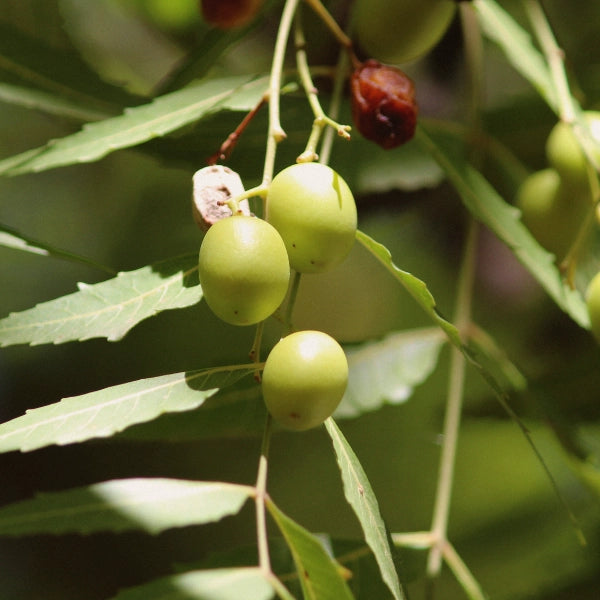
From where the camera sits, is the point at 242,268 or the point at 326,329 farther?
the point at 326,329

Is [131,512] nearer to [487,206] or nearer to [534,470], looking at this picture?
[487,206]

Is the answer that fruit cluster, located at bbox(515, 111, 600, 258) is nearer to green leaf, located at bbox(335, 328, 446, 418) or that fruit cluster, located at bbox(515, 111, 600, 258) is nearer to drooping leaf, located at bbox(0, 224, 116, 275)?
green leaf, located at bbox(335, 328, 446, 418)

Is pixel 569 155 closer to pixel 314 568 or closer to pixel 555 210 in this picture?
pixel 555 210

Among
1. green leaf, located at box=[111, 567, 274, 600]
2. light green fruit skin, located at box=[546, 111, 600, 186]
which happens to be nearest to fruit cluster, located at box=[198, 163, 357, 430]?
green leaf, located at box=[111, 567, 274, 600]

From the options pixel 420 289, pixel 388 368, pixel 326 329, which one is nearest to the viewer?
pixel 420 289

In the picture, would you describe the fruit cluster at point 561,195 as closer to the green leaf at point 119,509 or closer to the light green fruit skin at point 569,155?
the light green fruit skin at point 569,155

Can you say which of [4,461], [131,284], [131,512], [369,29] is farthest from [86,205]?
[131,512]

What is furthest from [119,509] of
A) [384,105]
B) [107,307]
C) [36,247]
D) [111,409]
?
[384,105]
